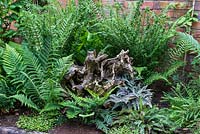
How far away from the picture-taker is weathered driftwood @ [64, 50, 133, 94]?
2.91 meters

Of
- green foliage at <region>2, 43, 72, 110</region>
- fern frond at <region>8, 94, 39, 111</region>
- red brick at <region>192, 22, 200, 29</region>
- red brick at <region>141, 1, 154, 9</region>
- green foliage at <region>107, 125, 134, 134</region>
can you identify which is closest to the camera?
green foliage at <region>107, 125, 134, 134</region>

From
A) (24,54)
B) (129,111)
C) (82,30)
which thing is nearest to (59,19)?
(82,30)

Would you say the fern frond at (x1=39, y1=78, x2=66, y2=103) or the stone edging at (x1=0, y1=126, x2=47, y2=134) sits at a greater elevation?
the fern frond at (x1=39, y1=78, x2=66, y2=103)

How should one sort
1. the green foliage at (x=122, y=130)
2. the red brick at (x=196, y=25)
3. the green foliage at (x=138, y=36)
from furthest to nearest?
the red brick at (x=196, y=25) → the green foliage at (x=138, y=36) → the green foliage at (x=122, y=130)

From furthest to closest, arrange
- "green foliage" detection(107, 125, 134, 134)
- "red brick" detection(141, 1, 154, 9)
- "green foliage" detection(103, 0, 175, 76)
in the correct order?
"red brick" detection(141, 1, 154, 9) < "green foliage" detection(103, 0, 175, 76) < "green foliage" detection(107, 125, 134, 134)

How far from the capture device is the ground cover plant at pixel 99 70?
9.26 ft

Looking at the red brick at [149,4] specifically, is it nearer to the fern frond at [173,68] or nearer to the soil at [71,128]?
the fern frond at [173,68]

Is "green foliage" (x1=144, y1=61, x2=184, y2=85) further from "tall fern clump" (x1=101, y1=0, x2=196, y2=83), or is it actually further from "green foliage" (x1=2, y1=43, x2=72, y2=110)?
"green foliage" (x1=2, y1=43, x2=72, y2=110)

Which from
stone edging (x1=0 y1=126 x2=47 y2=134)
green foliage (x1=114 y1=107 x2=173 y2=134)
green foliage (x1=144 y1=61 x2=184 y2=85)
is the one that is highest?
green foliage (x1=144 y1=61 x2=184 y2=85)

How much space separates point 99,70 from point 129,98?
396 millimetres

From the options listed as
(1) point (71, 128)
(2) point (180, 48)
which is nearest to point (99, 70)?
(1) point (71, 128)

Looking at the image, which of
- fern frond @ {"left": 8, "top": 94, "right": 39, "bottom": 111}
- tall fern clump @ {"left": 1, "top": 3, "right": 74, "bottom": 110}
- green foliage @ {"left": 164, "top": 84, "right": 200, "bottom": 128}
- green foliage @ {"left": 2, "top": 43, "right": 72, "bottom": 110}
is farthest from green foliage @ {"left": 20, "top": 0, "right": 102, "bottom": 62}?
green foliage @ {"left": 164, "top": 84, "right": 200, "bottom": 128}

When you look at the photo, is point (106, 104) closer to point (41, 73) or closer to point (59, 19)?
point (41, 73)

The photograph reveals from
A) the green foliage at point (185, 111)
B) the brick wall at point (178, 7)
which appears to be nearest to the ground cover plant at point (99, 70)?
the green foliage at point (185, 111)
